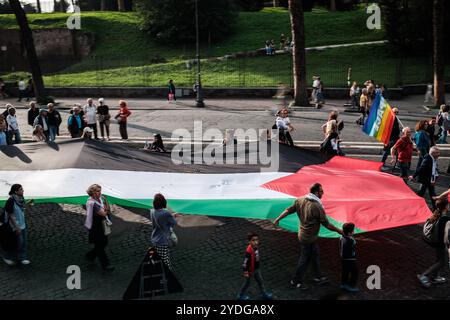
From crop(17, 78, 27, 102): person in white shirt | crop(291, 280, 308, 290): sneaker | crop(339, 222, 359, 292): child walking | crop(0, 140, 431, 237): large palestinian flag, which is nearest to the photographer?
crop(339, 222, 359, 292): child walking

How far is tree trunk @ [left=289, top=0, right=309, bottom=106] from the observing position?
25.0m

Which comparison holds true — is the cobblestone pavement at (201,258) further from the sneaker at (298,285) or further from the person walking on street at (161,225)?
the person walking on street at (161,225)

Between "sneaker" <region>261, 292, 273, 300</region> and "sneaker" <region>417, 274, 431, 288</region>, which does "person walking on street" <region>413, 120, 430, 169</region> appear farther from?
Result: "sneaker" <region>261, 292, 273, 300</region>

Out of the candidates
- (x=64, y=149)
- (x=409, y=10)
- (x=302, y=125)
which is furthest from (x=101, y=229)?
(x=409, y=10)

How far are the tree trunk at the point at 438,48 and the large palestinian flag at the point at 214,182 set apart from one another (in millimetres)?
15826

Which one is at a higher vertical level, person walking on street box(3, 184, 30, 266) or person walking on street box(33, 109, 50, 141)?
person walking on street box(33, 109, 50, 141)

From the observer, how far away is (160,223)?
325 inches

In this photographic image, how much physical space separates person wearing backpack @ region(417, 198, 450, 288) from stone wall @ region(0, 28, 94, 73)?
44929 mm

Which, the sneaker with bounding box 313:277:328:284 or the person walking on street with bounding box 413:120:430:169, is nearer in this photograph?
the sneaker with bounding box 313:277:328:284

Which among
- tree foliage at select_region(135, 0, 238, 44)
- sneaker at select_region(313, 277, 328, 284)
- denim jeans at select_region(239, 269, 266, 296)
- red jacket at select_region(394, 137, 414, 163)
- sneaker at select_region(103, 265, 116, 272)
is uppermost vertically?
tree foliage at select_region(135, 0, 238, 44)

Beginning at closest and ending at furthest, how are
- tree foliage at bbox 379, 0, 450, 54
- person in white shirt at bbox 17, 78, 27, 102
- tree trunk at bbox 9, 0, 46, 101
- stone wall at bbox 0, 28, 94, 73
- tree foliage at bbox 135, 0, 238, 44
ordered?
1. tree trunk at bbox 9, 0, 46, 101
2. person in white shirt at bbox 17, 78, 27, 102
3. tree foliage at bbox 379, 0, 450, 54
4. tree foliage at bbox 135, 0, 238, 44
5. stone wall at bbox 0, 28, 94, 73

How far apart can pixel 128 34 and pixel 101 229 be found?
4351 centimetres

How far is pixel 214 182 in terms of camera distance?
33.0 ft

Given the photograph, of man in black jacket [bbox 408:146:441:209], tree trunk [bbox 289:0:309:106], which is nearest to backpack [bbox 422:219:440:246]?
man in black jacket [bbox 408:146:441:209]
